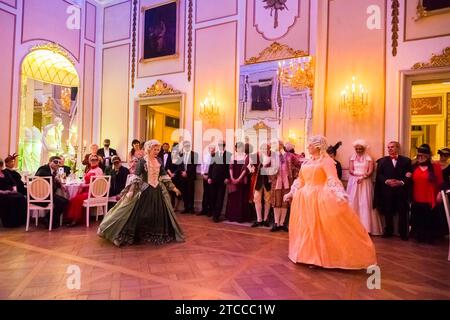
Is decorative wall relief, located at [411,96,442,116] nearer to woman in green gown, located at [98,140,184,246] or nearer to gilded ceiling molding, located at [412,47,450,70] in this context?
gilded ceiling molding, located at [412,47,450,70]

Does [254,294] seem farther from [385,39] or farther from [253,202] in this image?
[385,39]

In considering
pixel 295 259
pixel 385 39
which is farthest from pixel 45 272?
pixel 385 39

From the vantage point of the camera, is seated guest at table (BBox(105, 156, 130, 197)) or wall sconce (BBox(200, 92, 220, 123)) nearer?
seated guest at table (BBox(105, 156, 130, 197))

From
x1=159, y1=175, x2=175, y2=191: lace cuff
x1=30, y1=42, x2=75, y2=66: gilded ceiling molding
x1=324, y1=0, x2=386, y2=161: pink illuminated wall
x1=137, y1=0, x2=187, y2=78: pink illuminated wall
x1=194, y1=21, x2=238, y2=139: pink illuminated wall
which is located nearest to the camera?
x1=159, y1=175, x2=175, y2=191: lace cuff

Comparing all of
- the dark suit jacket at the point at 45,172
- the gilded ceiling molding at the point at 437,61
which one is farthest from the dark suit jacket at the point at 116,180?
the gilded ceiling molding at the point at 437,61

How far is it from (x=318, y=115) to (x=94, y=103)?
580 centimetres

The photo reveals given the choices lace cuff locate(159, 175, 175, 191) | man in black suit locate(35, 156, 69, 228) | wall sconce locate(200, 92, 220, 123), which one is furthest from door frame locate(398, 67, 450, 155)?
man in black suit locate(35, 156, 69, 228)

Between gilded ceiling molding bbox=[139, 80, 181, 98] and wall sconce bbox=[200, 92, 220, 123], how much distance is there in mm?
816

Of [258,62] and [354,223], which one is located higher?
[258,62]

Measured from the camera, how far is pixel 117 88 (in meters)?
8.26

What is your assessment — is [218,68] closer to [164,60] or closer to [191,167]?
[164,60]

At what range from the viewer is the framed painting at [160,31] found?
7.50 meters

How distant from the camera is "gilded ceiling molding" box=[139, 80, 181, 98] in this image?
7.45m
